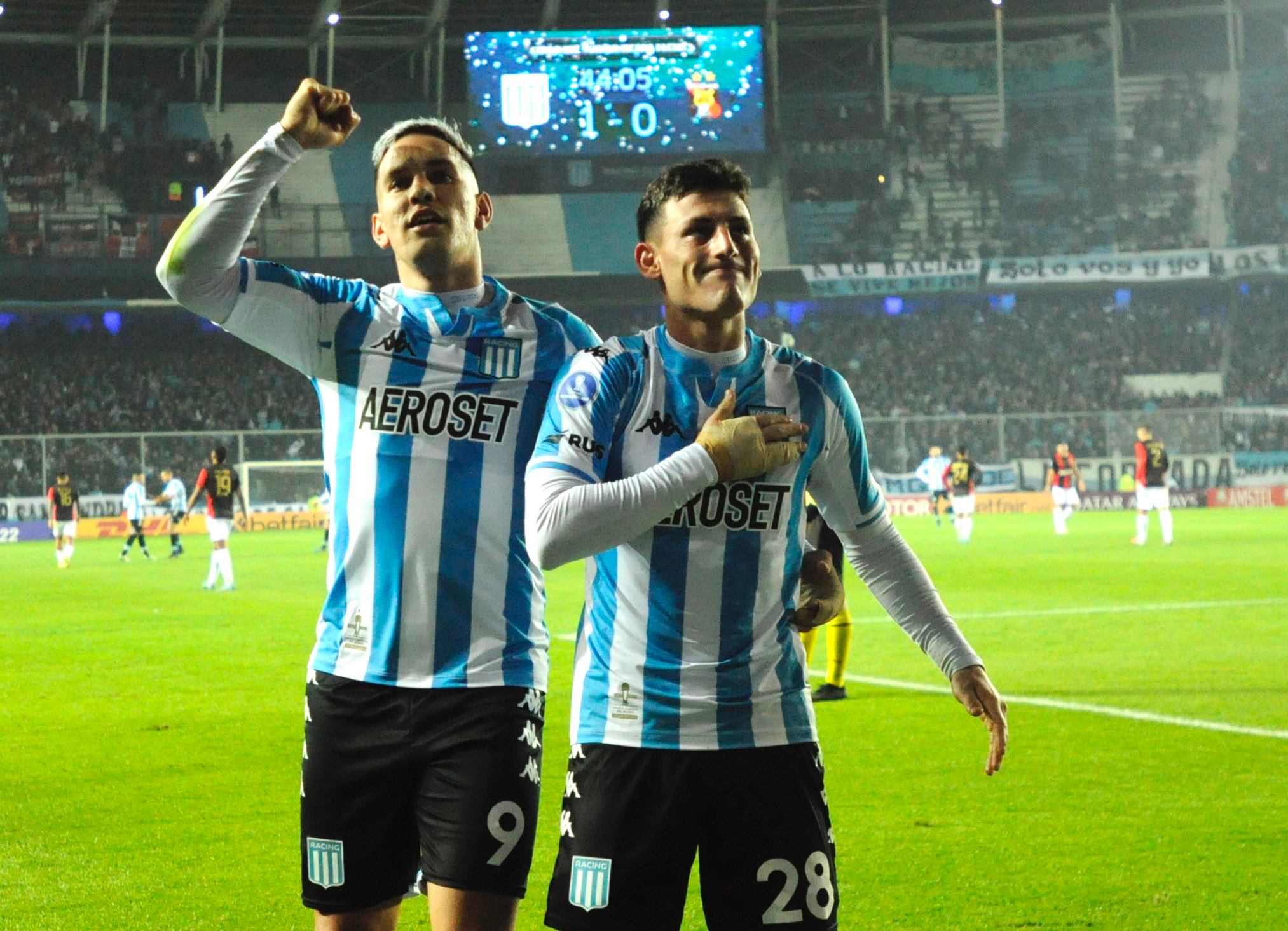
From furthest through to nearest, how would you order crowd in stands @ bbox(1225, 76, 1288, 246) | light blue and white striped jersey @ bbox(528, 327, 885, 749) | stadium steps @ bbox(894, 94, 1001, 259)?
1. stadium steps @ bbox(894, 94, 1001, 259)
2. crowd in stands @ bbox(1225, 76, 1288, 246)
3. light blue and white striped jersey @ bbox(528, 327, 885, 749)

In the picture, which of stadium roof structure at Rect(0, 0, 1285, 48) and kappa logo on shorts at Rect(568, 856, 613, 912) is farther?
stadium roof structure at Rect(0, 0, 1285, 48)

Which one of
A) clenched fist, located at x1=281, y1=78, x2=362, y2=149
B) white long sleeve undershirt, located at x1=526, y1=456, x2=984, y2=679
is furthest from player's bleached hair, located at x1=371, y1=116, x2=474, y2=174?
white long sleeve undershirt, located at x1=526, y1=456, x2=984, y2=679

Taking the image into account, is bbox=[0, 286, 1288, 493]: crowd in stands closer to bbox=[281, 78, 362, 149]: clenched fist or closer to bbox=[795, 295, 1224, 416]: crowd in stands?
bbox=[795, 295, 1224, 416]: crowd in stands

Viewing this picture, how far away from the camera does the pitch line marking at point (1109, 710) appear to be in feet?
27.6

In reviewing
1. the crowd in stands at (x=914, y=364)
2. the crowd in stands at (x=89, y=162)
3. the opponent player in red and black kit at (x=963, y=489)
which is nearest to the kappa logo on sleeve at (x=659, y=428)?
the opponent player in red and black kit at (x=963, y=489)

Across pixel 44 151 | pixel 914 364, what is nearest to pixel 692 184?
pixel 44 151

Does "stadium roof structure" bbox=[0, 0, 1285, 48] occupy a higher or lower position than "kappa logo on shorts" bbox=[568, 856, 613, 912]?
higher

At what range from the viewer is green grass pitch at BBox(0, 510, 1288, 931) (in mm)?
5383

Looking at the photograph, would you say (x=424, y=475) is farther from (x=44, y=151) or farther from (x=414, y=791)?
(x=44, y=151)

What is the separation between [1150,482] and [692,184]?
2310 centimetres

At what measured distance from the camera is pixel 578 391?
3002 mm

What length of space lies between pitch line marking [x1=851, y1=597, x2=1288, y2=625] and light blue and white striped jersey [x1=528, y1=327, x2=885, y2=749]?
1165 centimetres

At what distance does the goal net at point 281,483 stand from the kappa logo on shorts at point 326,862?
32.8 m

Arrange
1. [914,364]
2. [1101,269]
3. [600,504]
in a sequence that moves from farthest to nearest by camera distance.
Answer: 1. [914,364]
2. [1101,269]
3. [600,504]
